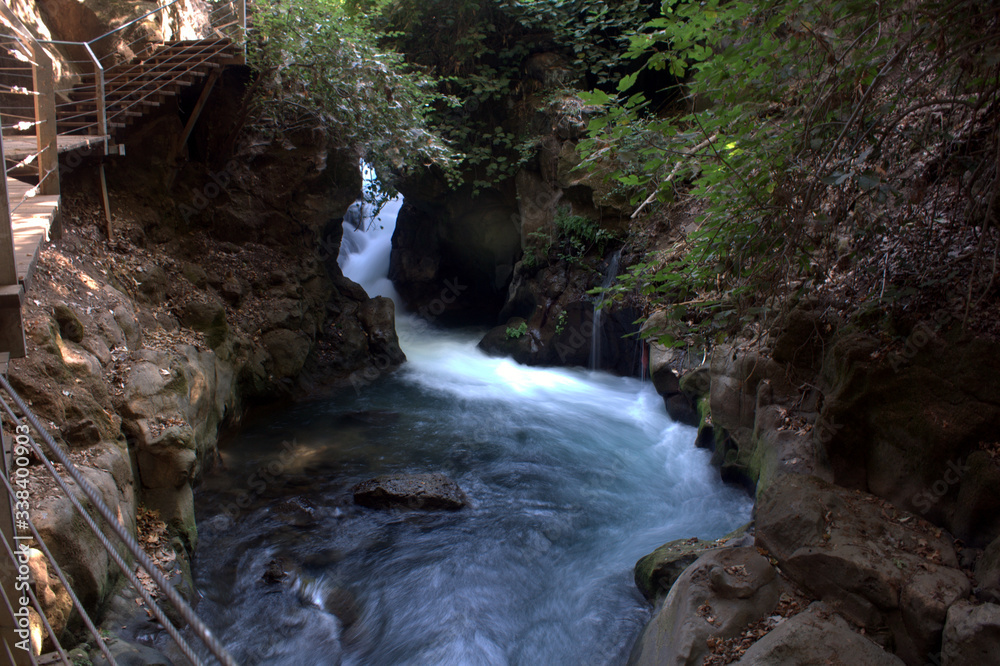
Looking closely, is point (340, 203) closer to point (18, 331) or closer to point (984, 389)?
point (18, 331)

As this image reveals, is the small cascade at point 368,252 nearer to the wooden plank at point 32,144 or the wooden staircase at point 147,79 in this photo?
the wooden staircase at point 147,79

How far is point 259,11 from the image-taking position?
30.5 ft

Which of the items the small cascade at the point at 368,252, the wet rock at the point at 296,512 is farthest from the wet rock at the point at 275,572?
the small cascade at the point at 368,252

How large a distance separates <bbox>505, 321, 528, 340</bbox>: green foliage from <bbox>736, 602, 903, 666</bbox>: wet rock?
10069mm

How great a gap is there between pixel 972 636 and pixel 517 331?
10.8m

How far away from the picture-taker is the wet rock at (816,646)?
10.4ft

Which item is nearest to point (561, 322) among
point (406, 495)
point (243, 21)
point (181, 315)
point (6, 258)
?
point (406, 495)

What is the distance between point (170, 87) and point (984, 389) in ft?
33.2

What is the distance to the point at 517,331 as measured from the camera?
1336 cm

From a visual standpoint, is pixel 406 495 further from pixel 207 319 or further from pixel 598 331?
pixel 598 331

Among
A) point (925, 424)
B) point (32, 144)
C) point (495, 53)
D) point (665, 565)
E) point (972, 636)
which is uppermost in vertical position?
point (495, 53)

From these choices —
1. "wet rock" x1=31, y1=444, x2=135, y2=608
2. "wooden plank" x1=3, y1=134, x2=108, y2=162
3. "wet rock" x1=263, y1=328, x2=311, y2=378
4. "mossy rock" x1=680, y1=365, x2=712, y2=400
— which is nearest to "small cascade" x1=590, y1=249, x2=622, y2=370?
"mossy rock" x1=680, y1=365, x2=712, y2=400

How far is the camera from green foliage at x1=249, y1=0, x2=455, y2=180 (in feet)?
30.6

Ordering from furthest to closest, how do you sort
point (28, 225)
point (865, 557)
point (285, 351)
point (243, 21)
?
point (285, 351) → point (243, 21) → point (28, 225) → point (865, 557)
